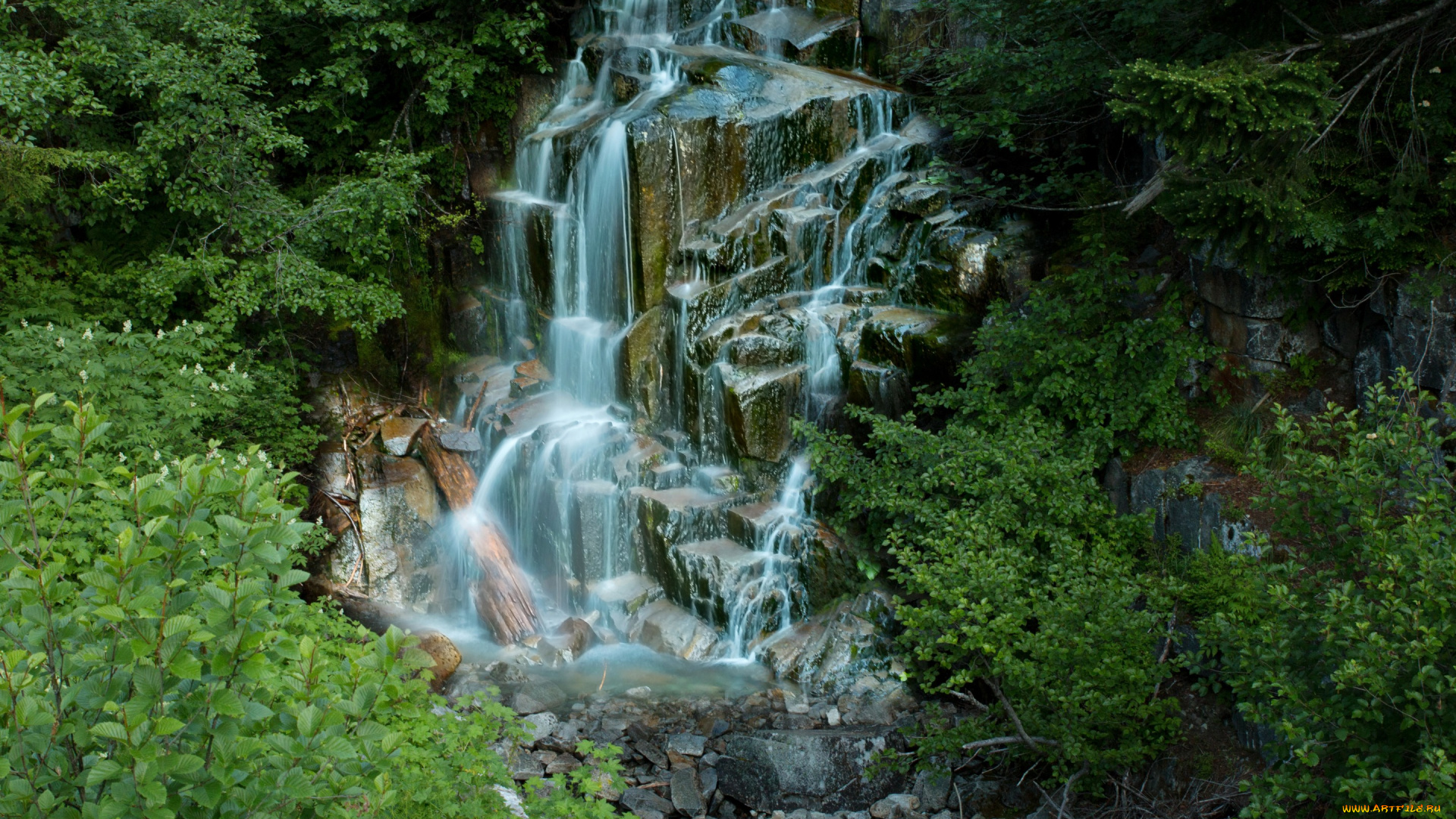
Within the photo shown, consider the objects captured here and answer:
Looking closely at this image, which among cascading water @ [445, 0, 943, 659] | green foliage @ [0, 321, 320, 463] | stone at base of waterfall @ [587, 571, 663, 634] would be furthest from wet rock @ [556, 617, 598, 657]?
green foliage @ [0, 321, 320, 463]

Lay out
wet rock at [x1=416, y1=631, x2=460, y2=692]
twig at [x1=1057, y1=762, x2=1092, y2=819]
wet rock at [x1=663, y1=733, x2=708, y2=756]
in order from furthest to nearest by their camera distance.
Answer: wet rock at [x1=416, y1=631, x2=460, y2=692], wet rock at [x1=663, y1=733, x2=708, y2=756], twig at [x1=1057, y1=762, x2=1092, y2=819]

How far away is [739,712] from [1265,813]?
14.3 ft

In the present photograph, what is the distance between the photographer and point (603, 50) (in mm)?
12445

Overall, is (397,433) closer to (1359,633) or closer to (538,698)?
(538,698)

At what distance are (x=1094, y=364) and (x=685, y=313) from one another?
4.46m

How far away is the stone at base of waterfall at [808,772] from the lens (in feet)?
21.4

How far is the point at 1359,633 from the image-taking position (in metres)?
3.76

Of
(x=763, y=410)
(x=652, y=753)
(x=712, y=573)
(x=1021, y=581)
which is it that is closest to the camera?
(x=1021, y=581)

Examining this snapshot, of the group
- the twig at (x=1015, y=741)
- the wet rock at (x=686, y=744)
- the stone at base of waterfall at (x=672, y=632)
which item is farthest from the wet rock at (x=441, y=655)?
the twig at (x=1015, y=741)

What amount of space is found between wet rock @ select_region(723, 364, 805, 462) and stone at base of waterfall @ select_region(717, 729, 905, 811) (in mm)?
3342

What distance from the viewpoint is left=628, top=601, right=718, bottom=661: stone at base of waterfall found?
28.8 ft

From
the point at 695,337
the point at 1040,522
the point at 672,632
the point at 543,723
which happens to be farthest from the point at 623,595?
the point at 1040,522

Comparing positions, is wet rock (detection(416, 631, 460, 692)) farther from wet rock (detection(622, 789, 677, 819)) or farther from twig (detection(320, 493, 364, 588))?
wet rock (detection(622, 789, 677, 819))

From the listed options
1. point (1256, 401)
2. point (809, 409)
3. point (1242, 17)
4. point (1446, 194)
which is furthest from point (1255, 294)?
point (809, 409)
